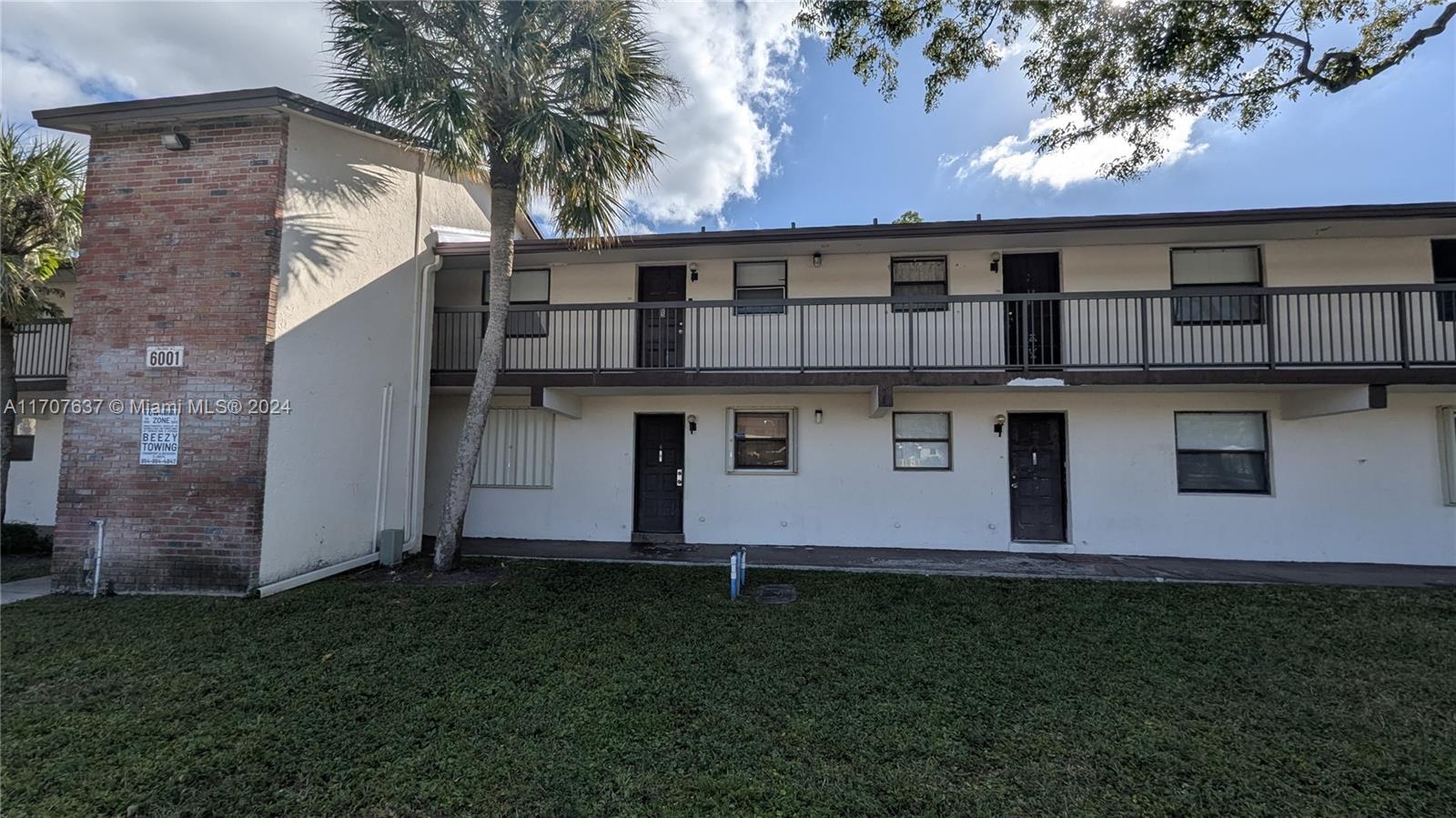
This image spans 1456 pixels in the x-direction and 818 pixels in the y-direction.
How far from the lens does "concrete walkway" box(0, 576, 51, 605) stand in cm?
602

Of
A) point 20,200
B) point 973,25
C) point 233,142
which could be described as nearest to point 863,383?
point 973,25

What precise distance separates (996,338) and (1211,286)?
338cm

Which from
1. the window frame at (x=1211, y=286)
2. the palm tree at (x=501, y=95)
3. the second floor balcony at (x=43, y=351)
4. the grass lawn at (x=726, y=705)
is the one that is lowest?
the grass lawn at (x=726, y=705)

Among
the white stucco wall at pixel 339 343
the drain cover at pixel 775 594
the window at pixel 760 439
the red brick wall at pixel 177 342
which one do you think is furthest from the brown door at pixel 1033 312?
the red brick wall at pixel 177 342

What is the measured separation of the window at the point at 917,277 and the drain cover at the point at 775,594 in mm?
5152

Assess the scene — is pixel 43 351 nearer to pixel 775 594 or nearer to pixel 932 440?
pixel 775 594

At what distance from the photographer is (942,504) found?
9.02m

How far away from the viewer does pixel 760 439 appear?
9617 millimetres

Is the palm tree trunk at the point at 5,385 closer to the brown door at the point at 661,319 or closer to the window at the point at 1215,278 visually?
the brown door at the point at 661,319

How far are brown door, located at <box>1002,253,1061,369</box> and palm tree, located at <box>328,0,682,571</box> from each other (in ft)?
20.2

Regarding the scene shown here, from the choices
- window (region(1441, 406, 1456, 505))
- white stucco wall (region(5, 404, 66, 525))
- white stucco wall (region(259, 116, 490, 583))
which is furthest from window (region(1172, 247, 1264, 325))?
white stucco wall (region(5, 404, 66, 525))

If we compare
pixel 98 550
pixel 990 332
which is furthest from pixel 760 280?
pixel 98 550

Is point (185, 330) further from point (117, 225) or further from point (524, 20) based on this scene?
point (524, 20)

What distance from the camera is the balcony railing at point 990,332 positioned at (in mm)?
7855
